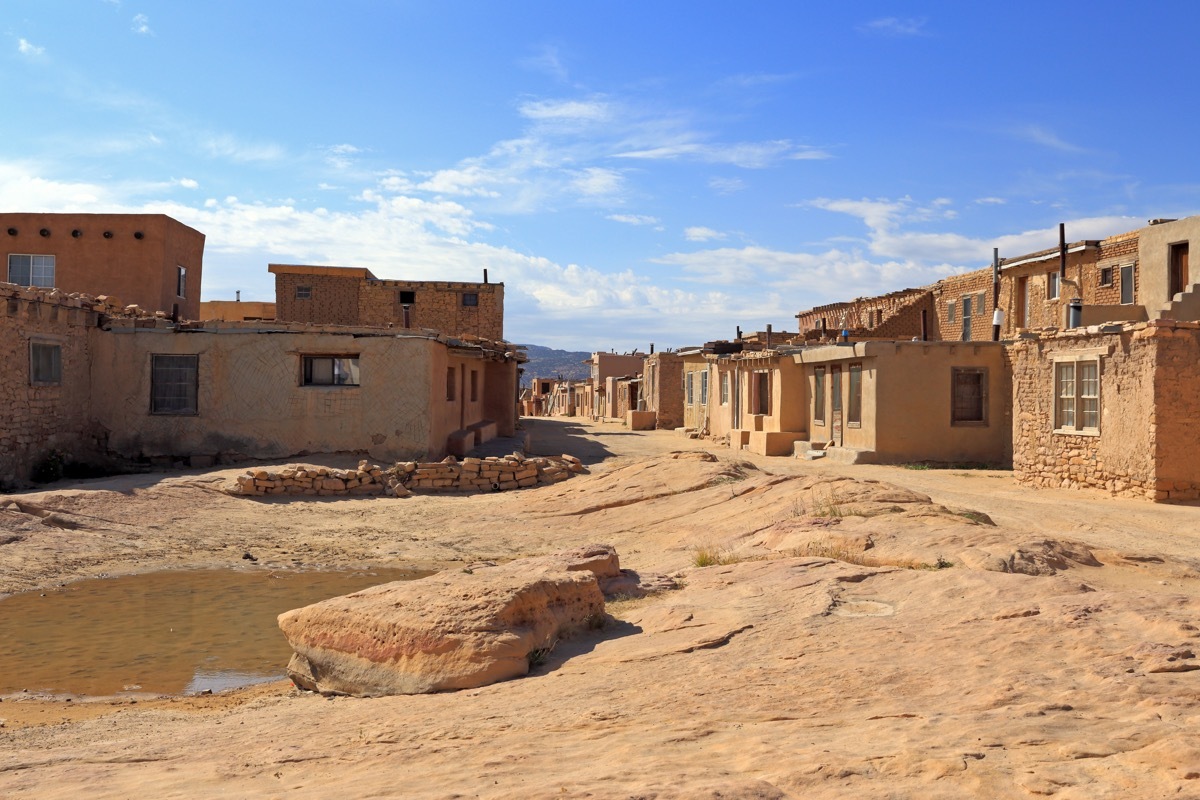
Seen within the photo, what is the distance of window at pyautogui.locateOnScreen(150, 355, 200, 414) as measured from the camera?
18266mm

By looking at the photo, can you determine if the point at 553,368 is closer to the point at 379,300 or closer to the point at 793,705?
the point at 379,300

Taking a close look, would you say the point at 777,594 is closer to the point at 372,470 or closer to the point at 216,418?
the point at 372,470

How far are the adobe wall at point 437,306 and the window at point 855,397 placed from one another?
13212 mm

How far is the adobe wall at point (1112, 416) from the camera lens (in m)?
13.5

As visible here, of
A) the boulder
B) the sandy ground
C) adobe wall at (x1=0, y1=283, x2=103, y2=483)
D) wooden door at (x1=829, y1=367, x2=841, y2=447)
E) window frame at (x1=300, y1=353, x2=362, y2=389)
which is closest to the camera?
the sandy ground

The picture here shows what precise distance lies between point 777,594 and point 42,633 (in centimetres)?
648

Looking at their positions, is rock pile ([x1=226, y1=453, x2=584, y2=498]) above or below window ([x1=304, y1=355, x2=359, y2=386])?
below

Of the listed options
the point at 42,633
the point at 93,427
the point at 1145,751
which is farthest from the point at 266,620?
the point at 93,427

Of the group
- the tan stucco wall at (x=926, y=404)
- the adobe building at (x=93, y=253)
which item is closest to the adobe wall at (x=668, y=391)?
the tan stucco wall at (x=926, y=404)

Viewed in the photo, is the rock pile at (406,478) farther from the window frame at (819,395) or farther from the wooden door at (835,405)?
the window frame at (819,395)

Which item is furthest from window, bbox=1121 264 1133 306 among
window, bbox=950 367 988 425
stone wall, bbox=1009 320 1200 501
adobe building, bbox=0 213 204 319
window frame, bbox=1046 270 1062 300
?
adobe building, bbox=0 213 204 319

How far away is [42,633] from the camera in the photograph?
844 centimetres

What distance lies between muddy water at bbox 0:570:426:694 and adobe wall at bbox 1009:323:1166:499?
34.8 feet

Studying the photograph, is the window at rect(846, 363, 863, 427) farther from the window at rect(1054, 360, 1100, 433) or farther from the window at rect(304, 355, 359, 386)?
the window at rect(304, 355, 359, 386)
